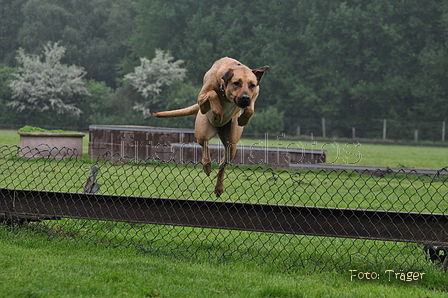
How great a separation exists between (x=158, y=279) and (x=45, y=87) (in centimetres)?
4046

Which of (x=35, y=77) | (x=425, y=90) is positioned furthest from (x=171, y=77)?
(x=425, y=90)

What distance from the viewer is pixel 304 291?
13.0 ft

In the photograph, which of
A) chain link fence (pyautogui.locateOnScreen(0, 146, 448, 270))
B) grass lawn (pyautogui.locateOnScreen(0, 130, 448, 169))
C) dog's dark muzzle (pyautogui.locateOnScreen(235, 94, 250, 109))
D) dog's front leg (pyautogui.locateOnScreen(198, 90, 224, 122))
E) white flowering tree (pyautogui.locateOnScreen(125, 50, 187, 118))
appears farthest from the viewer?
white flowering tree (pyautogui.locateOnScreen(125, 50, 187, 118))

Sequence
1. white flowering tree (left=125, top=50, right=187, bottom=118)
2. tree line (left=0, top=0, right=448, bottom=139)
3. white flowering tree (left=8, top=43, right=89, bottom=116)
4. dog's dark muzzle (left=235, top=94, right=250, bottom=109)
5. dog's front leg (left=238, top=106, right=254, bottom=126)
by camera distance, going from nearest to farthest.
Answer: dog's dark muzzle (left=235, top=94, right=250, bottom=109) < dog's front leg (left=238, top=106, right=254, bottom=126) < tree line (left=0, top=0, right=448, bottom=139) < white flowering tree (left=8, top=43, right=89, bottom=116) < white flowering tree (left=125, top=50, right=187, bottom=118)

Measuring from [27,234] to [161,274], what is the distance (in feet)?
6.04

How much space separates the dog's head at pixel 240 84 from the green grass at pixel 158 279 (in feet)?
4.72

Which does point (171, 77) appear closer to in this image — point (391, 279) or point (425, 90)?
point (425, 90)

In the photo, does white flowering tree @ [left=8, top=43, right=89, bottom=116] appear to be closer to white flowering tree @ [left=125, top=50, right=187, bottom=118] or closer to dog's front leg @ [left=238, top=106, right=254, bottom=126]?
white flowering tree @ [left=125, top=50, right=187, bottom=118]

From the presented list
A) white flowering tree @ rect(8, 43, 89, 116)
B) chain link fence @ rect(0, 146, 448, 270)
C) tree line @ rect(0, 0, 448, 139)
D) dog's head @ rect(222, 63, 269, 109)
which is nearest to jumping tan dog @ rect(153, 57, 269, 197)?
dog's head @ rect(222, 63, 269, 109)

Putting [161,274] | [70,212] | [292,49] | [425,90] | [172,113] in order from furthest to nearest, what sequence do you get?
[292,49] < [425,90] < [70,212] < [172,113] < [161,274]

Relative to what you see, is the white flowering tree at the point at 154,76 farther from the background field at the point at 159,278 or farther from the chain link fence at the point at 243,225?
the background field at the point at 159,278

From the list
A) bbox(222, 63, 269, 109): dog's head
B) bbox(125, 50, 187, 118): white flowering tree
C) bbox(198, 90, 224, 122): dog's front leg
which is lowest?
bbox(198, 90, 224, 122): dog's front leg

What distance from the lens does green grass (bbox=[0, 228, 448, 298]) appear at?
3.83 meters

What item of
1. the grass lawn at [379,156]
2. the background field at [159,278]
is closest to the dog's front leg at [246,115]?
the background field at [159,278]
